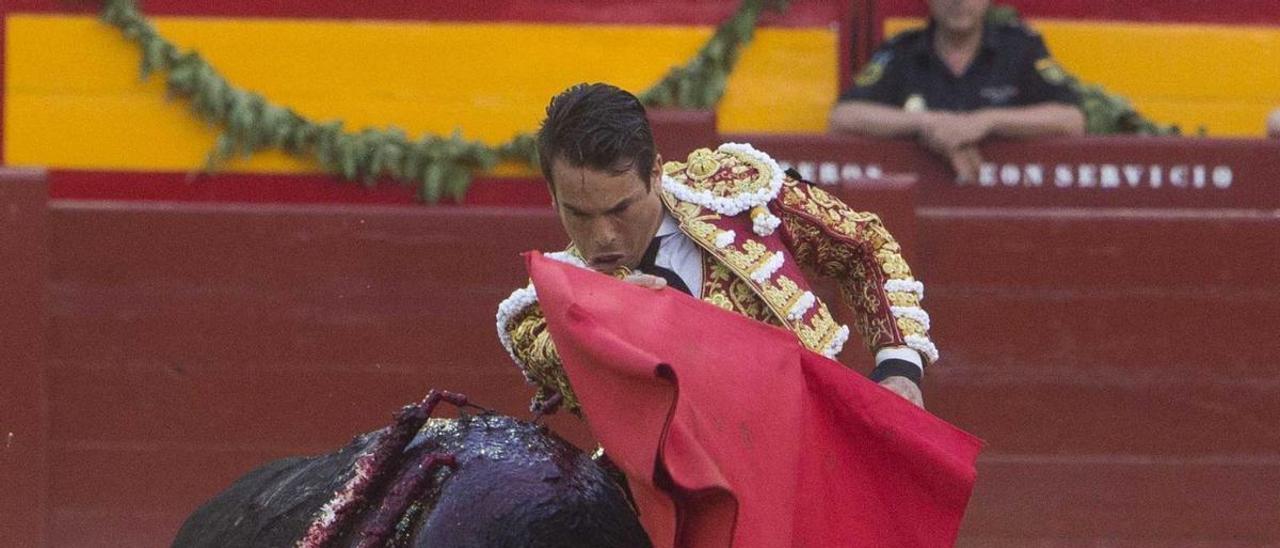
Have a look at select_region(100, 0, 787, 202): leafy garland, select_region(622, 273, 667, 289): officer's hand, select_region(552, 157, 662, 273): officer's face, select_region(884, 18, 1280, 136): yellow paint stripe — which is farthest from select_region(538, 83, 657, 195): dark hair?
select_region(884, 18, 1280, 136): yellow paint stripe

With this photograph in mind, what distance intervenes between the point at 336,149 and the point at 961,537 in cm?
164

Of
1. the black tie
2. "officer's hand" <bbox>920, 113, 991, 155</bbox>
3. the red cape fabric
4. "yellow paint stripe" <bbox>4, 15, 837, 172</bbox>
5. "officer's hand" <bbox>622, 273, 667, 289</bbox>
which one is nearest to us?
the red cape fabric

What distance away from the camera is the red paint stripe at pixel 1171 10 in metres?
5.77

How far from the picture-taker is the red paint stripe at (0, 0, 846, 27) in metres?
5.69

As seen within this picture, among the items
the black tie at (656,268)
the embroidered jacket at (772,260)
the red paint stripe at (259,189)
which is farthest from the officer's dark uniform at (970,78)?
the black tie at (656,268)

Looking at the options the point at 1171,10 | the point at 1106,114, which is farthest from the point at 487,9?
the point at 1171,10

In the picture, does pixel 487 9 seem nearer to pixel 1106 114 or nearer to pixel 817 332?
pixel 1106 114

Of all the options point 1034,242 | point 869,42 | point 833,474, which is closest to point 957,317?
point 1034,242

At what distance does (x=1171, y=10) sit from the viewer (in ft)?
19.1

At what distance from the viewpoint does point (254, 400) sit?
5.46 m

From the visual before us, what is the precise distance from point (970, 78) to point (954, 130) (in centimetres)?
15

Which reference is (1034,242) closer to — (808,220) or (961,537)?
(961,537)

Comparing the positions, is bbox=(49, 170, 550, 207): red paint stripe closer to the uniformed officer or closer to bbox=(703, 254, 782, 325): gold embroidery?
the uniformed officer

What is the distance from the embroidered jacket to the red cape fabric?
9.1 inches
